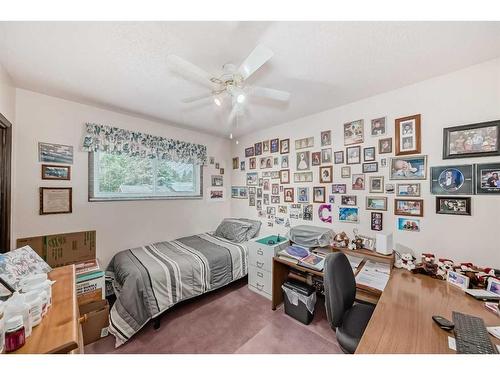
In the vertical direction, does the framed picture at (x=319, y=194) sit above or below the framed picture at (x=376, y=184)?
below

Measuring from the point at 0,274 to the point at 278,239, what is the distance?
2.42 metres

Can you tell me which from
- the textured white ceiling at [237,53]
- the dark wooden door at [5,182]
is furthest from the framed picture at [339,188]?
the dark wooden door at [5,182]

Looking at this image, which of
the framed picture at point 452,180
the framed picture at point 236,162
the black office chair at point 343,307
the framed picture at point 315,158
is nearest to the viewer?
the black office chair at point 343,307

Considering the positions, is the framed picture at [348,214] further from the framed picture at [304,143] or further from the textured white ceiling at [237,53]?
the textured white ceiling at [237,53]

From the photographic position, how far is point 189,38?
124 centimetres

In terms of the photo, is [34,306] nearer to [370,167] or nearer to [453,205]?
[370,167]

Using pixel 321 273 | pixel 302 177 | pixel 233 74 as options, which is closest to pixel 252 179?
pixel 302 177

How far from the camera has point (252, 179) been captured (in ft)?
10.9

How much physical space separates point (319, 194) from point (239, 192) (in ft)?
5.03

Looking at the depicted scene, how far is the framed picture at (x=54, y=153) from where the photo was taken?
2.03 metres

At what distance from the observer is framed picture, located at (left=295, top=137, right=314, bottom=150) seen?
256 centimetres

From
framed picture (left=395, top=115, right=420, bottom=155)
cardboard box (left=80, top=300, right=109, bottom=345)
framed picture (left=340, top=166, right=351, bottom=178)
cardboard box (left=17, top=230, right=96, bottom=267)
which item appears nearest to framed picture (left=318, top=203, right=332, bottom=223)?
framed picture (left=340, top=166, right=351, bottom=178)

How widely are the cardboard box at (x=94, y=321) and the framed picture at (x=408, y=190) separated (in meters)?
2.98
